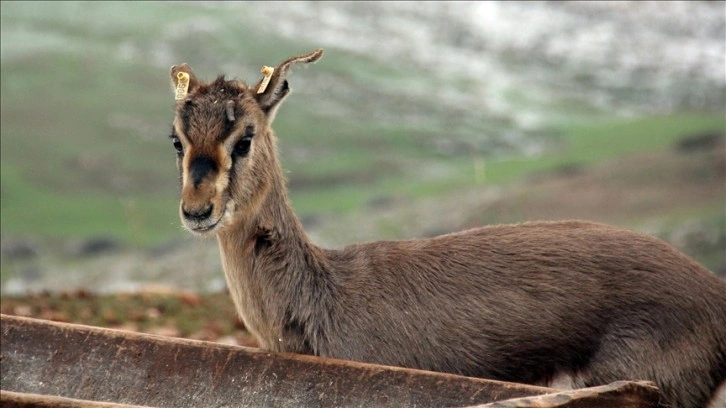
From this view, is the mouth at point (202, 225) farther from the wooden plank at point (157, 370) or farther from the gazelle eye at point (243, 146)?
the wooden plank at point (157, 370)

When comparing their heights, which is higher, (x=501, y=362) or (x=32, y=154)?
(x=501, y=362)

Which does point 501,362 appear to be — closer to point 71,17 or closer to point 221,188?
point 221,188

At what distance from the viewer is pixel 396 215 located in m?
32.8

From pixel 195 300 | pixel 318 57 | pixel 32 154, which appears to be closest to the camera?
pixel 318 57

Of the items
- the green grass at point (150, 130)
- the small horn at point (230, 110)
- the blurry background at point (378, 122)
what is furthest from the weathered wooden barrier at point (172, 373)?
the green grass at point (150, 130)

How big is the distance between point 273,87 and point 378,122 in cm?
5795

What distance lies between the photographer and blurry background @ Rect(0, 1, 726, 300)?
92.0 ft

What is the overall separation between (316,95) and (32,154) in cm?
2303

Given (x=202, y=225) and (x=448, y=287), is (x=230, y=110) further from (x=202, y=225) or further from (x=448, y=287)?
(x=448, y=287)

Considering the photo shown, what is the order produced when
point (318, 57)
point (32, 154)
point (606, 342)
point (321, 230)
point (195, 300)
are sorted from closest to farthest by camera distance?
point (606, 342) < point (318, 57) < point (195, 300) < point (321, 230) < point (32, 154)

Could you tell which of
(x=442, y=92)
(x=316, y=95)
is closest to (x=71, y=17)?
Answer: (x=316, y=95)

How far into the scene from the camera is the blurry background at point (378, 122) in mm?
28047

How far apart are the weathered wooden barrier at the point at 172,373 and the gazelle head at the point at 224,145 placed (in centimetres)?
86

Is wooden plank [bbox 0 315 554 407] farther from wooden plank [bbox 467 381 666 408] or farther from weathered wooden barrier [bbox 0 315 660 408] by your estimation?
wooden plank [bbox 467 381 666 408]
